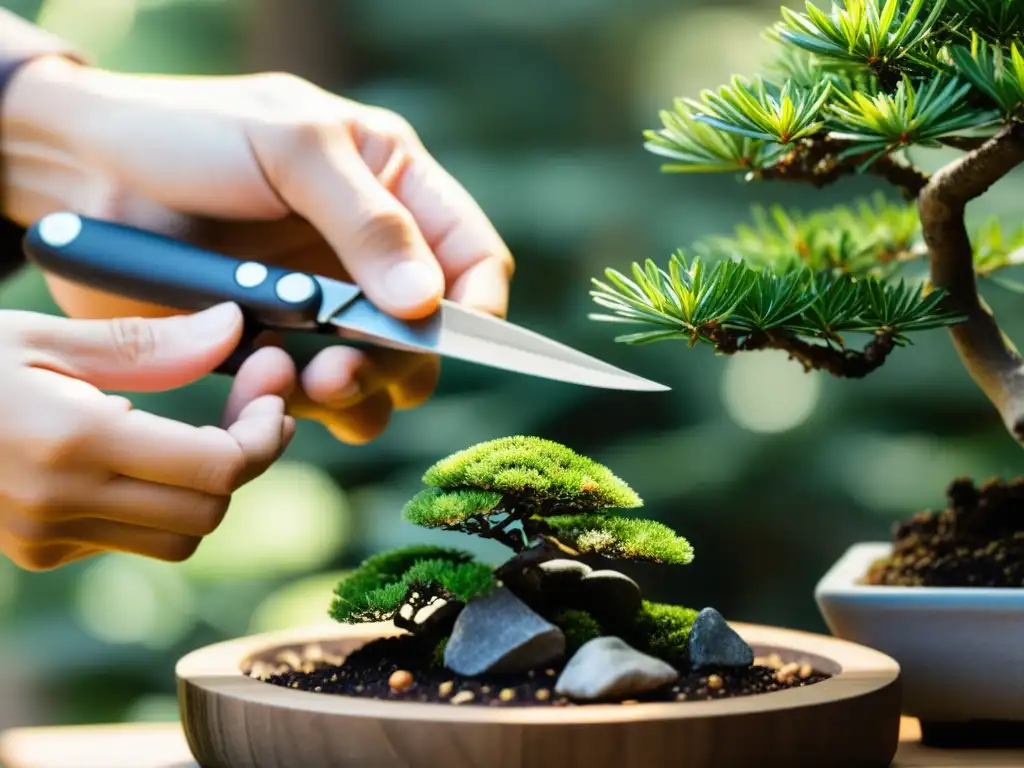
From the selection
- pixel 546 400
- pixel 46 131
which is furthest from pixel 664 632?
pixel 546 400

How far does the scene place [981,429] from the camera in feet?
5.23

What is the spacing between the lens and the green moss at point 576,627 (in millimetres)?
533

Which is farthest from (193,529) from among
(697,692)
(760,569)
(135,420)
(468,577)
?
(760,569)

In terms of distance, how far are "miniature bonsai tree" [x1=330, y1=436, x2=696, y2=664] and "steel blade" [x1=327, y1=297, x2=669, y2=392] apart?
0.18 ft

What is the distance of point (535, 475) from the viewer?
0.54 meters

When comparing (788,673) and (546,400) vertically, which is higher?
(546,400)

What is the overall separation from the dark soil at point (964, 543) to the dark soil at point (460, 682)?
0.13 metres

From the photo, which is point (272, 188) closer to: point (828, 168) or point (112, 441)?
point (112, 441)

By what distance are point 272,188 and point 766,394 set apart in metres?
0.96

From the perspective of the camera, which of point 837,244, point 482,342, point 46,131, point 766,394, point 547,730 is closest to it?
point 547,730

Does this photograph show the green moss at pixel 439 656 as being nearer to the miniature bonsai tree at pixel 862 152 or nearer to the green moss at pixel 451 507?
the green moss at pixel 451 507

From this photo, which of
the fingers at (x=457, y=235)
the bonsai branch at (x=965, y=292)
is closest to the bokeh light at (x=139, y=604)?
the fingers at (x=457, y=235)

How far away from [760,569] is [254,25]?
113 centimetres

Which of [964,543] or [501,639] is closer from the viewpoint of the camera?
[501,639]
